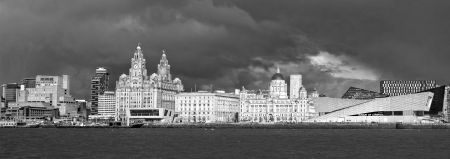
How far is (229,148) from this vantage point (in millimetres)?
87688

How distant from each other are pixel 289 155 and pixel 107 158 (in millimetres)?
17283

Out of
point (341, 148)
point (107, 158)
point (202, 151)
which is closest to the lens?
point (107, 158)

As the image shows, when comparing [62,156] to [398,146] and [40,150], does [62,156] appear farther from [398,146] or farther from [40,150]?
[398,146]

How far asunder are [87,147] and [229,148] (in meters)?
15.6

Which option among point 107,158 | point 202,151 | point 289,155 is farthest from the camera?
point 202,151

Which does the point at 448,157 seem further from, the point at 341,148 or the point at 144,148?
the point at 144,148

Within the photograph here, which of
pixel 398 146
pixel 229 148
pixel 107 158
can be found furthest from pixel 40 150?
pixel 398 146


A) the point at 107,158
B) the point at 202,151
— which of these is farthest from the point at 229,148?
the point at 107,158

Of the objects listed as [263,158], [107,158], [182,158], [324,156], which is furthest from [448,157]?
[107,158]

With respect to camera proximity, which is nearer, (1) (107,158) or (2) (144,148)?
(1) (107,158)

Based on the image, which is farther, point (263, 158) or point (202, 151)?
point (202, 151)

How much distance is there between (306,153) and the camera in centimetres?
8019

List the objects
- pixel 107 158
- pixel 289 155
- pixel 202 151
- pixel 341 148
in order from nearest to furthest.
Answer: pixel 107 158 → pixel 289 155 → pixel 202 151 → pixel 341 148

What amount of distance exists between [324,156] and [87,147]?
27717 mm
